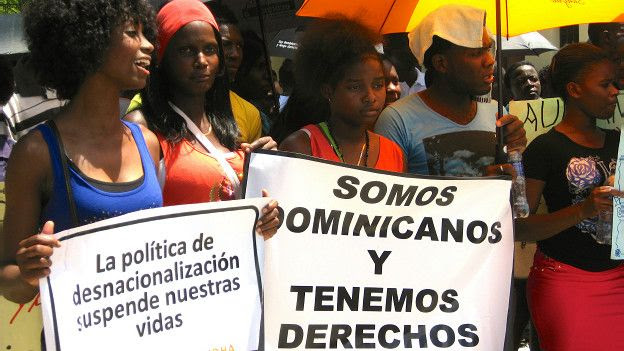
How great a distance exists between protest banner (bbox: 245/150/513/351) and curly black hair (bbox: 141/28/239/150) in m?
0.45

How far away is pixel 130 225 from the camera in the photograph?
3266mm

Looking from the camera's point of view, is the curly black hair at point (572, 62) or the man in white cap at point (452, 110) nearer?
the man in white cap at point (452, 110)

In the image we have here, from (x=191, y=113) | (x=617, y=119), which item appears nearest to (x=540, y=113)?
(x=617, y=119)

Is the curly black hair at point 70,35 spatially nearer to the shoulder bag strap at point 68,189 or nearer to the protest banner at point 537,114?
the shoulder bag strap at point 68,189

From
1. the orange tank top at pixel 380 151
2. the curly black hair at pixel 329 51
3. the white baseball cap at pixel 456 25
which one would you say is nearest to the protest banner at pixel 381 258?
the orange tank top at pixel 380 151

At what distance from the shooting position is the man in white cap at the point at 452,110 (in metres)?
4.57

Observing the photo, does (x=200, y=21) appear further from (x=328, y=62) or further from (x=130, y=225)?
(x=130, y=225)

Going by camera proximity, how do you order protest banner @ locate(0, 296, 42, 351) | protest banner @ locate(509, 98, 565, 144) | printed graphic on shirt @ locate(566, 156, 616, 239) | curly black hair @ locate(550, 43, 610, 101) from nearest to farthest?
1. protest banner @ locate(0, 296, 42, 351)
2. printed graphic on shirt @ locate(566, 156, 616, 239)
3. curly black hair @ locate(550, 43, 610, 101)
4. protest banner @ locate(509, 98, 565, 144)

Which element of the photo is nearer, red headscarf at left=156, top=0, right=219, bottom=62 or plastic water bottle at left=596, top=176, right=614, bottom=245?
red headscarf at left=156, top=0, right=219, bottom=62

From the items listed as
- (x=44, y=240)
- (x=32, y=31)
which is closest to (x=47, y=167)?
(x=44, y=240)

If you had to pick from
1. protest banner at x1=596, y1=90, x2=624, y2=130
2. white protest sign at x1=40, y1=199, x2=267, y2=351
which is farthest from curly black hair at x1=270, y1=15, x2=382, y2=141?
protest banner at x1=596, y1=90, x2=624, y2=130

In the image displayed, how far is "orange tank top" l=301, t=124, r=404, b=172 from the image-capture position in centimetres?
425

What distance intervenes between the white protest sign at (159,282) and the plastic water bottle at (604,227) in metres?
1.76

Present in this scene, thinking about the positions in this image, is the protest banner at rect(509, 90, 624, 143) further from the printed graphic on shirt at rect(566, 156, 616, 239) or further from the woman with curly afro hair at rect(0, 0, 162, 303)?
the woman with curly afro hair at rect(0, 0, 162, 303)
